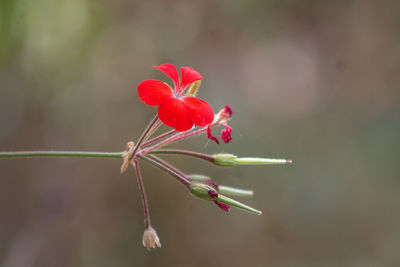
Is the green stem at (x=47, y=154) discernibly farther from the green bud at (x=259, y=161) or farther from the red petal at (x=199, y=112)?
the green bud at (x=259, y=161)

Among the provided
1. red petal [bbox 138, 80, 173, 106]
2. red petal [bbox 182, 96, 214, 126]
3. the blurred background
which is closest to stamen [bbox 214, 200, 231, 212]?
red petal [bbox 182, 96, 214, 126]

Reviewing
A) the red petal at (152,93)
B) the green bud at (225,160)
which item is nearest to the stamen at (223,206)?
the green bud at (225,160)

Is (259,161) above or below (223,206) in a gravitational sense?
above

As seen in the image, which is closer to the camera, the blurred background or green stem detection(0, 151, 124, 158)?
green stem detection(0, 151, 124, 158)

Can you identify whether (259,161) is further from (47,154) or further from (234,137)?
(234,137)

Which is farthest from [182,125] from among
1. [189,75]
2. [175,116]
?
[189,75]

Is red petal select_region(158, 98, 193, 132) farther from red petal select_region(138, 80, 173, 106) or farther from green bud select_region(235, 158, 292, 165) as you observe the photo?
green bud select_region(235, 158, 292, 165)
